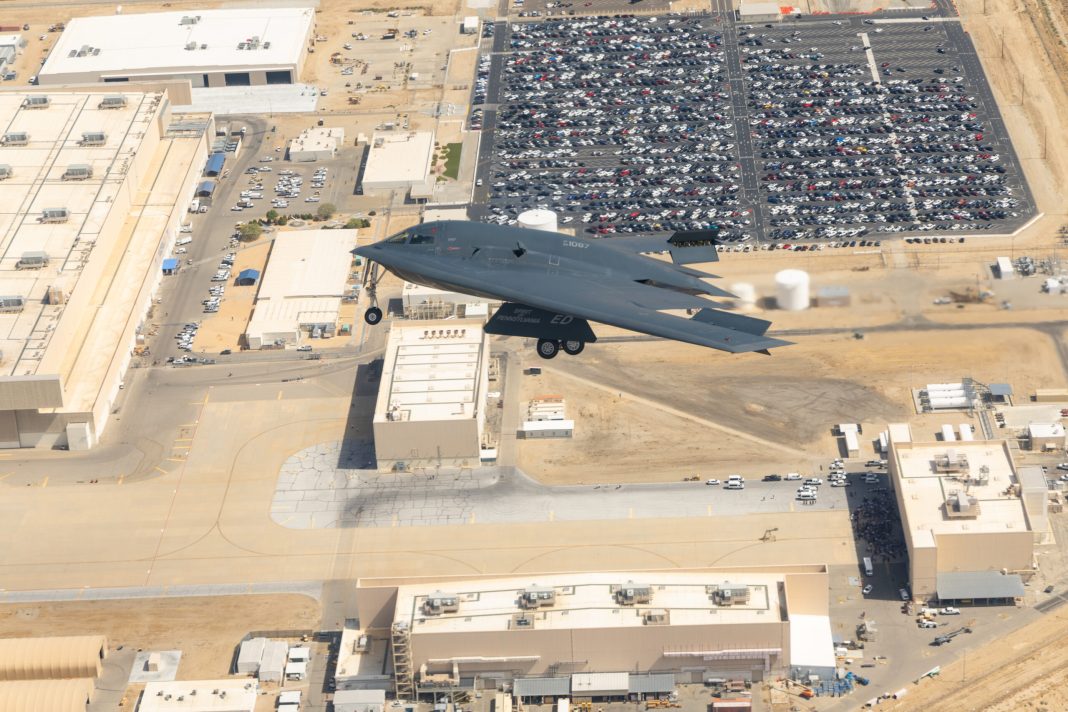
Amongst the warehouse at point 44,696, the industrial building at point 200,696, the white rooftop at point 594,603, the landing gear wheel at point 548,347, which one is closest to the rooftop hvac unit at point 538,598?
the white rooftop at point 594,603

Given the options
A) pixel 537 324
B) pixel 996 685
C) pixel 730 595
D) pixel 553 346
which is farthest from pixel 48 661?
pixel 996 685

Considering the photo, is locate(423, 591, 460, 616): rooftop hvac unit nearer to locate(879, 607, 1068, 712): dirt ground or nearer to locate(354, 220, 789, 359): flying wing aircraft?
locate(354, 220, 789, 359): flying wing aircraft

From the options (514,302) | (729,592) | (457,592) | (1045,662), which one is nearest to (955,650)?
(1045,662)

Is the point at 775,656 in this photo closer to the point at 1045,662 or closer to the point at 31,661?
the point at 1045,662

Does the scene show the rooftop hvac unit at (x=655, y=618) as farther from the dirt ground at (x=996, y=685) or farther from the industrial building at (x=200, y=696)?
the industrial building at (x=200, y=696)

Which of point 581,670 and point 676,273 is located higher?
point 676,273

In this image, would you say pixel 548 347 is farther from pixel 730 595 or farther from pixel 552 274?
pixel 730 595

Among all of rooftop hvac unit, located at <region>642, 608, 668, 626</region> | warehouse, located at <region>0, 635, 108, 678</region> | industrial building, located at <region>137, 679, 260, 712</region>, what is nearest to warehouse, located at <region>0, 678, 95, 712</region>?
warehouse, located at <region>0, 635, 108, 678</region>
